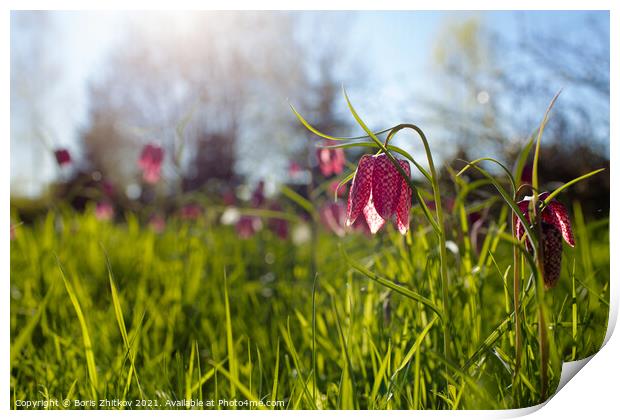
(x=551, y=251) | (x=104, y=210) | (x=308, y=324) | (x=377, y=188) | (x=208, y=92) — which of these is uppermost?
(x=208, y=92)

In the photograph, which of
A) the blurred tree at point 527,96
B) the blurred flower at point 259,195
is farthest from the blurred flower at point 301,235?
the blurred tree at point 527,96

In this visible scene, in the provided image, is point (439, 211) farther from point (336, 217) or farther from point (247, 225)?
point (247, 225)

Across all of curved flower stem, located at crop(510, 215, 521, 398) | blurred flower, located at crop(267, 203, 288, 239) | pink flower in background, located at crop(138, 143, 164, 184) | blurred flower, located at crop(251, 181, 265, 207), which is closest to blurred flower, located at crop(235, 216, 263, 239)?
blurred flower, located at crop(267, 203, 288, 239)

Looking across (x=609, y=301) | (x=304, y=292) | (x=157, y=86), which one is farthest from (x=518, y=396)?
(x=157, y=86)

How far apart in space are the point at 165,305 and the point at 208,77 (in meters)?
0.64

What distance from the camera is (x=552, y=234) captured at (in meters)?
0.98

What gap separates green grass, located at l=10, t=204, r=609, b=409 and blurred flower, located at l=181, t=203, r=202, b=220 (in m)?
0.31

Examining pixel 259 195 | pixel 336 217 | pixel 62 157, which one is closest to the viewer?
pixel 62 157

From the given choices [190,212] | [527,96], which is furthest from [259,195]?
[527,96]

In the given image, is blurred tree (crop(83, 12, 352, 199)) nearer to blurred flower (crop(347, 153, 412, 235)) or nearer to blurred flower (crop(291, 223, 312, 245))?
blurred flower (crop(291, 223, 312, 245))

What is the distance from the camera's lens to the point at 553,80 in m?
1.52

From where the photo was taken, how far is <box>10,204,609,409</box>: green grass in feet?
3.77

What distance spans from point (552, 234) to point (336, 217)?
0.82 meters

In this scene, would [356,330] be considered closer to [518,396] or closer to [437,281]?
[437,281]
